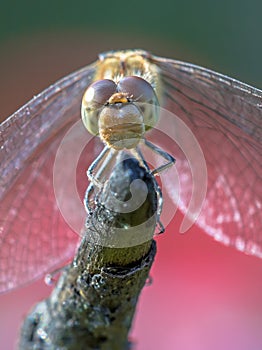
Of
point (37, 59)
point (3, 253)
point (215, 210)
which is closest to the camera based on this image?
point (3, 253)

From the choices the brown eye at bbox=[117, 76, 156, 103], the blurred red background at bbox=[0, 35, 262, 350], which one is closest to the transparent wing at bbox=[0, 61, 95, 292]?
the brown eye at bbox=[117, 76, 156, 103]

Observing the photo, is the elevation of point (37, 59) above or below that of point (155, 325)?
above

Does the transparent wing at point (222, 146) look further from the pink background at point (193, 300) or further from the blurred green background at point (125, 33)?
the blurred green background at point (125, 33)

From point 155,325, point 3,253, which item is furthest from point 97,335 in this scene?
point 155,325

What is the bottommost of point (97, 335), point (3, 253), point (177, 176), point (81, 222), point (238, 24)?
point (97, 335)

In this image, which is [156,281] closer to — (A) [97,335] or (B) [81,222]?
(B) [81,222]

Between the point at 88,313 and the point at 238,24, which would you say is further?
the point at 238,24
